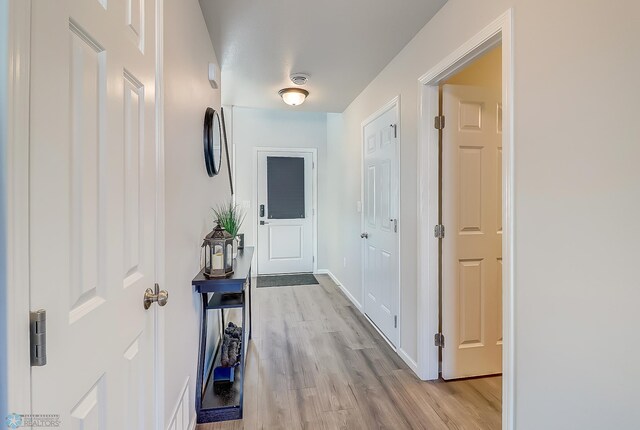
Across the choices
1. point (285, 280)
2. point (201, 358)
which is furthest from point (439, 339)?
point (285, 280)

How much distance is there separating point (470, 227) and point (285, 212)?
3.39 meters

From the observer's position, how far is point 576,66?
1.12 metres

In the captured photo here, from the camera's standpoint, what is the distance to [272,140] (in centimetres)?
510

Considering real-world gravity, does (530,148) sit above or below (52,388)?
above

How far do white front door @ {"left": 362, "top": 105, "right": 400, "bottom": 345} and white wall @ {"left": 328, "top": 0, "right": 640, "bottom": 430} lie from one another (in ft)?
4.06

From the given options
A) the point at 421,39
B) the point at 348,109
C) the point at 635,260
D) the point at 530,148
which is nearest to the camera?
the point at 635,260

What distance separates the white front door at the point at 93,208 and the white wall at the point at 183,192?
22 centimetres

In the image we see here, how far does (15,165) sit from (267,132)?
4776mm

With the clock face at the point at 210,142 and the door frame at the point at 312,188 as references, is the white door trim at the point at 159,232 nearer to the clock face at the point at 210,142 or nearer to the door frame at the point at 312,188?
the clock face at the point at 210,142

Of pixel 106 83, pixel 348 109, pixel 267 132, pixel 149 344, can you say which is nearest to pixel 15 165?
pixel 106 83

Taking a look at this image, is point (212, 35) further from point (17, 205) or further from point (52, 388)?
point (52, 388)

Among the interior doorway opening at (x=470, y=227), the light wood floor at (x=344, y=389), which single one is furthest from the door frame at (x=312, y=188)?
the interior doorway opening at (x=470, y=227)

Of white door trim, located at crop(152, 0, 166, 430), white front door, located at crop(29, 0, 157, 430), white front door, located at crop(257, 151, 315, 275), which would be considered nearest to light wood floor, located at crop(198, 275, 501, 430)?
white door trim, located at crop(152, 0, 166, 430)

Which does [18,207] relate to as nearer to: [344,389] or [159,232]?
[159,232]
